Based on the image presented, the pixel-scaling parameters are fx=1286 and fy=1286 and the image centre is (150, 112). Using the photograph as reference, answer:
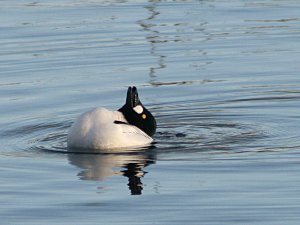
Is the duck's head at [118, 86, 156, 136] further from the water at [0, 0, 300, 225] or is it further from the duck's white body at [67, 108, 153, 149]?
the duck's white body at [67, 108, 153, 149]

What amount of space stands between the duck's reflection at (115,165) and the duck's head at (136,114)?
537 mm

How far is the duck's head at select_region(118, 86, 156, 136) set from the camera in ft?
44.7

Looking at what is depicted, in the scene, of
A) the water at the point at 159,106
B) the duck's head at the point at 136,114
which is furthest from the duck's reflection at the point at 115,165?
the duck's head at the point at 136,114

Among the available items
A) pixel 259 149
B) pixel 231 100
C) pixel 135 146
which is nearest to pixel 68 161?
pixel 135 146

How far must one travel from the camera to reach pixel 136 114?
13.6 metres

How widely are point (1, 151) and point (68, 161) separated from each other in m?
0.88

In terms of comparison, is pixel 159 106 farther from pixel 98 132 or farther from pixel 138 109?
pixel 98 132

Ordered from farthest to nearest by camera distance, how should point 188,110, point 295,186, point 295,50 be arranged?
1. point 295,50
2. point 188,110
3. point 295,186

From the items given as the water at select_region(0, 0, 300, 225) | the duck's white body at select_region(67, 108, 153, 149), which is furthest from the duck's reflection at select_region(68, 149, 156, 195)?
the duck's white body at select_region(67, 108, 153, 149)

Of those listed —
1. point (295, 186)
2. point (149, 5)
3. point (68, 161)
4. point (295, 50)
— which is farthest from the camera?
point (149, 5)

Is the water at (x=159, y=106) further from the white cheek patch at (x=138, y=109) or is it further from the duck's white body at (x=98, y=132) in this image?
the white cheek patch at (x=138, y=109)

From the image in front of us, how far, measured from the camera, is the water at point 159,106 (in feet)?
Answer: 35.5

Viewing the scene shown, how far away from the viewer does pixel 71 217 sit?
34.1ft

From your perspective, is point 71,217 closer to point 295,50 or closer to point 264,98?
point 264,98
